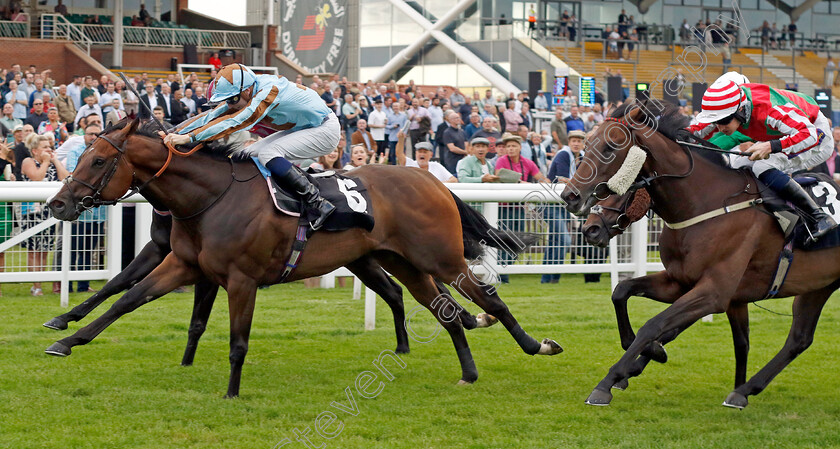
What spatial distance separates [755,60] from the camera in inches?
1390

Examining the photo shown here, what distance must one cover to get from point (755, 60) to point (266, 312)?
1182 inches

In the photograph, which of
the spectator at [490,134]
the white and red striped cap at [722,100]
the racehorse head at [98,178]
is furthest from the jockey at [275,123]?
the spectator at [490,134]

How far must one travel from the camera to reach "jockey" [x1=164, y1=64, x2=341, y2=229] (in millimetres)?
5641

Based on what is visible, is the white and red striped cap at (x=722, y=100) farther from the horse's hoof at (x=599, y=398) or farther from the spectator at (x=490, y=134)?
the spectator at (x=490, y=134)

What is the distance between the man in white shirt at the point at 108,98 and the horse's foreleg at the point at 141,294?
35.8 feet

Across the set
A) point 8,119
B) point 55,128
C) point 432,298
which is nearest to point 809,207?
point 432,298

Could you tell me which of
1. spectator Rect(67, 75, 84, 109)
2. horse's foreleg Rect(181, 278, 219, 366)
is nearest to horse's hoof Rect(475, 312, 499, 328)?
horse's foreleg Rect(181, 278, 219, 366)

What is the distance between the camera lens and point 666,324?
200 inches

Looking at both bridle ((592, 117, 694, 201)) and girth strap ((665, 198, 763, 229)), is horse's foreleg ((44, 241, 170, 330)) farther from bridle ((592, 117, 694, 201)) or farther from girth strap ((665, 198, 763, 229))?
girth strap ((665, 198, 763, 229))

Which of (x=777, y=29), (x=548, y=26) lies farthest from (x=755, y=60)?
(x=548, y=26)

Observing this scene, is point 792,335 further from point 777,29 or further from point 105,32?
point 777,29

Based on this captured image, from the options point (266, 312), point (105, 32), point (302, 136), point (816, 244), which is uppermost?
point (105, 32)

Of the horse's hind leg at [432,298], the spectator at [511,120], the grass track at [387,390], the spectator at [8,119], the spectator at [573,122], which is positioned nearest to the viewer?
the grass track at [387,390]

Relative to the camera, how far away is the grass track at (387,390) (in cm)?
487
